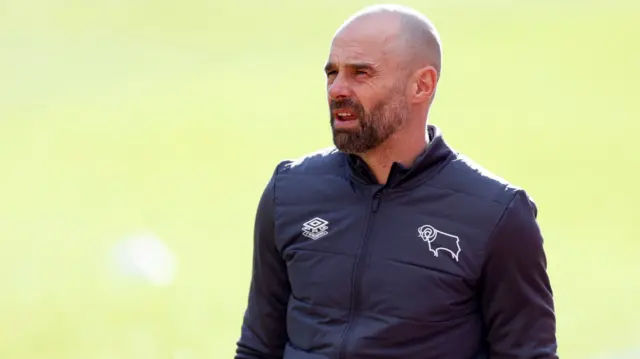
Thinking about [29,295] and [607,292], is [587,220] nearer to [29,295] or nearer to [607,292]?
[607,292]

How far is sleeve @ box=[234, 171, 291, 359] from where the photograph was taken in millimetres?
1892

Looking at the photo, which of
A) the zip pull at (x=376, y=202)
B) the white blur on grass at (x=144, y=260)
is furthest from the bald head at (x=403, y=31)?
the white blur on grass at (x=144, y=260)

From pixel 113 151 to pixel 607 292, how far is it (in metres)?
2.17

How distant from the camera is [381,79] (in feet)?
5.72

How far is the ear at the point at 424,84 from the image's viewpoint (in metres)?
1.78

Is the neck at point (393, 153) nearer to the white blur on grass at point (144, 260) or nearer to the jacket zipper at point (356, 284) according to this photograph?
the jacket zipper at point (356, 284)

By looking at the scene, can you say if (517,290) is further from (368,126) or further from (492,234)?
(368,126)

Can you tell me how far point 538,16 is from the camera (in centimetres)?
474

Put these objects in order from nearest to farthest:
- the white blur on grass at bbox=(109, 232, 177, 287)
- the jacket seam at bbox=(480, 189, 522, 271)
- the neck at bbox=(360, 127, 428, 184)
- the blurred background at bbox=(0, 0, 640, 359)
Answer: the jacket seam at bbox=(480, 189, 522, 271) < the neck at bbox=(360, 127, 428, 184) < the blurred background at bbox=(0, 0, 640, 359) < the white blur on grass at bbox=(109, 232, 177, 287)

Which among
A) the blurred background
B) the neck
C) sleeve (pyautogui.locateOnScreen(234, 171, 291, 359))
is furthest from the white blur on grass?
the neck

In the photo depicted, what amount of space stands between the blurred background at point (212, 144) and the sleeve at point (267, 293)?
1.72 metres

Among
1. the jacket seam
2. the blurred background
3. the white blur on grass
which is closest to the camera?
the jacket seam

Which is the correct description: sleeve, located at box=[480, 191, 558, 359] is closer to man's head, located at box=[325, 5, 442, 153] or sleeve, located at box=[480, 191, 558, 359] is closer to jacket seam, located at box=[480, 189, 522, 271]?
jacket seam, located at box=[480, 189, 522, 271]

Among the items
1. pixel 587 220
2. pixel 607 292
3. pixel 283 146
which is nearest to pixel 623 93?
pixel 587 220
